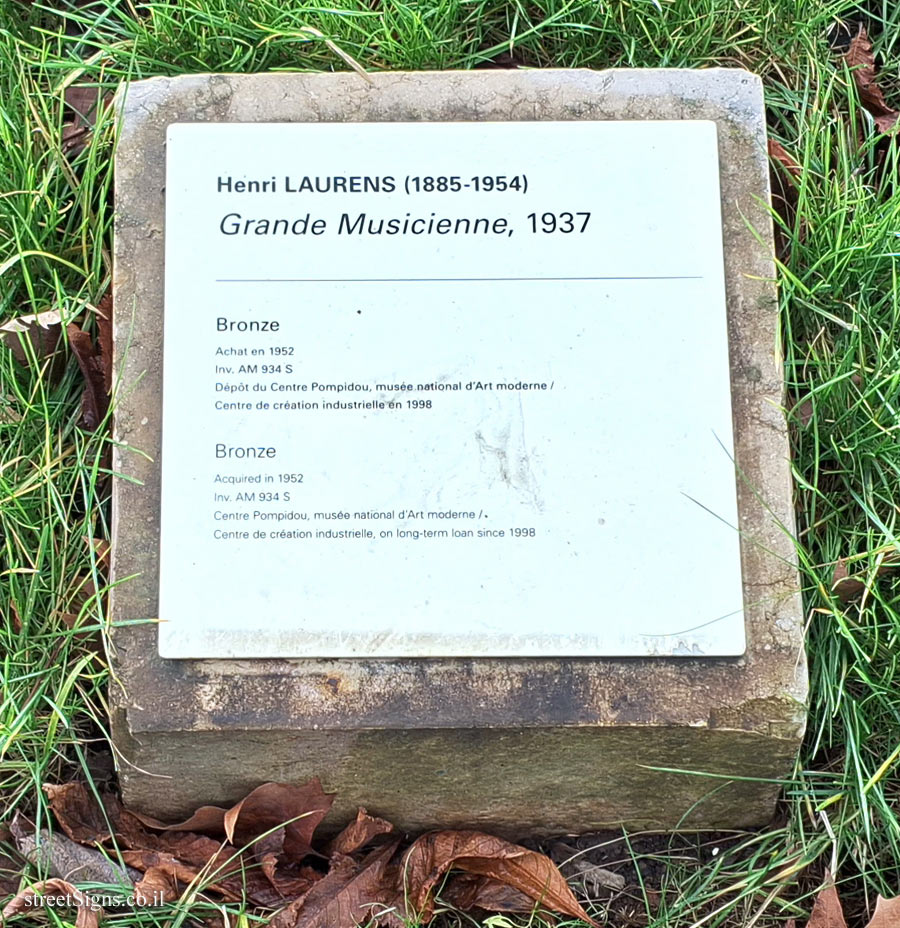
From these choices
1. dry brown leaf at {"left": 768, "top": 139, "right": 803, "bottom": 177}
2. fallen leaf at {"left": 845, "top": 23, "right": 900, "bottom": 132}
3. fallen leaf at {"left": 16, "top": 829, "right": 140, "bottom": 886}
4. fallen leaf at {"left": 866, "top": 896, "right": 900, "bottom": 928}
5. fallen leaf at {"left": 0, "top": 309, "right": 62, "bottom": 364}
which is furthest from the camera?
fallen leaf at {"left": 845, "top": 23, "right": 900, "bottom": 132}

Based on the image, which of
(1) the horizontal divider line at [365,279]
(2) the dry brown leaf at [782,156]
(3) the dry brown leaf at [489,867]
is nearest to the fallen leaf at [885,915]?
(3) the dry brown leaf at [489,867]

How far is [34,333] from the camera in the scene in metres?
1.86

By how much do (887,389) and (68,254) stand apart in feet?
5.27

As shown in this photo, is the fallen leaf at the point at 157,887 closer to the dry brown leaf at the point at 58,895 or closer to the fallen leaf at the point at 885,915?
the dry brown leaf at the point at 58,895

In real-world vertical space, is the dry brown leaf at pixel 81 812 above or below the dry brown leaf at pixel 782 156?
below

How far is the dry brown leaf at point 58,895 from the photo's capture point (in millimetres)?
1595

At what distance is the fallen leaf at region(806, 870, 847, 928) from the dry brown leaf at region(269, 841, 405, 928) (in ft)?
2.31

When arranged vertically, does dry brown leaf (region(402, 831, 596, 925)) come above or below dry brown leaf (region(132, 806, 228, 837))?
below

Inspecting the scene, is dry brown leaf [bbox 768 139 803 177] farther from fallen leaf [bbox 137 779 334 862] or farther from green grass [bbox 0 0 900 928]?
fallen leaf [bbox 137 779 334 862]

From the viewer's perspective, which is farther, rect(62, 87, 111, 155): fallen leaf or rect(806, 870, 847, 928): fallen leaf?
rect(62, 87, 111, 155): fallen leaf

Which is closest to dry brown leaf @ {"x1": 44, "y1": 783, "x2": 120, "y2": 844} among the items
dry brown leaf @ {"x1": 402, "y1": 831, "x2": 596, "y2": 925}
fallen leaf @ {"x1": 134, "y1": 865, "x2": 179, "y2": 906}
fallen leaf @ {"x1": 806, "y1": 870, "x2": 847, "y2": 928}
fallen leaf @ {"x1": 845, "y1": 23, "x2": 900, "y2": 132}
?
fallen leaf @ {"x1": 134, "y1": 865, "x2": 179, "y2": 906}

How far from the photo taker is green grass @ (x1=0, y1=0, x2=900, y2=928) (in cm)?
168

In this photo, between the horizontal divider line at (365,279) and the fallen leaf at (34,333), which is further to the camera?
the fallen leaf at (34,333)

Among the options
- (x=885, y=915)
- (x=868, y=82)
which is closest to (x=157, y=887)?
(x=885, y=915)
